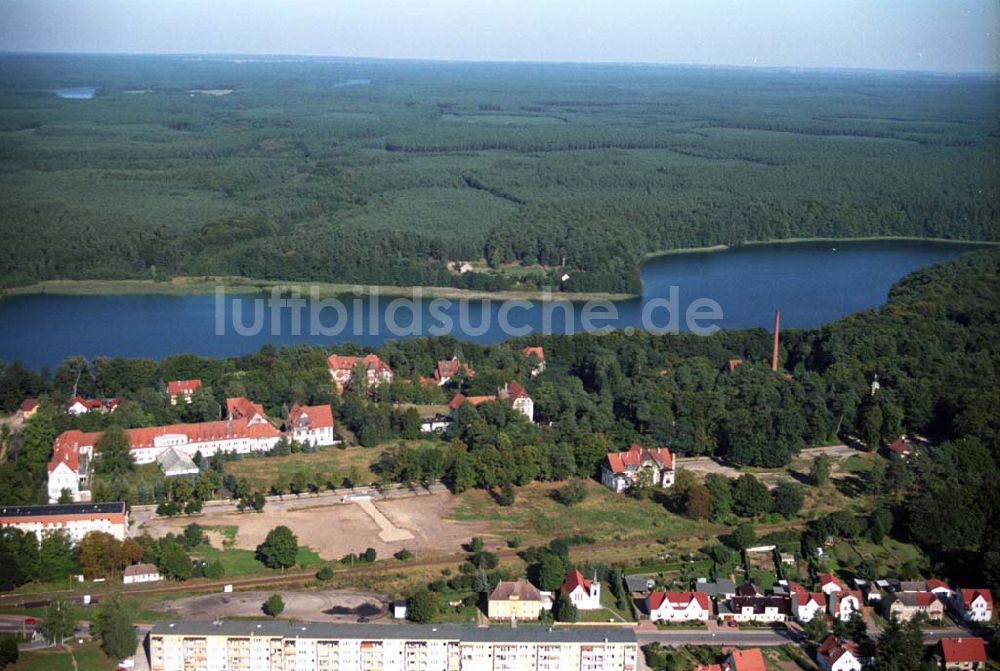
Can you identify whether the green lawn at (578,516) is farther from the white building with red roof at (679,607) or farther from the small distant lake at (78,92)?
the small distant lake at (78,92)

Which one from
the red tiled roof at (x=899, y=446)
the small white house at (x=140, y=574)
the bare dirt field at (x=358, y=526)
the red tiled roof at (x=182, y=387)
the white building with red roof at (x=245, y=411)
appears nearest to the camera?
the small white house at (x=140, y=574)

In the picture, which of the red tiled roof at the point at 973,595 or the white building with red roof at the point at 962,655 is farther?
the red tiled roof at the point at 973,595

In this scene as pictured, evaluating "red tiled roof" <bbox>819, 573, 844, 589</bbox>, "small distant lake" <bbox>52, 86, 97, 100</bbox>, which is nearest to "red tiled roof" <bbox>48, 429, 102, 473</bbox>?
"red tiled roof" <bbox>819, 573, 844, 589</bbox>

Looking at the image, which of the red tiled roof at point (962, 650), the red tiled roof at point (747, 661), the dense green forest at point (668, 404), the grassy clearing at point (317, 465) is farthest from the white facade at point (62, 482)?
the red tiled roof at point (962, 650)

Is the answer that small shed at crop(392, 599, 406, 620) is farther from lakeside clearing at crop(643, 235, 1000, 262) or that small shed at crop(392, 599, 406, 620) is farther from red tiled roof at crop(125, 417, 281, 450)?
lakeside clearing at crop(643, 235, 1000, 262)

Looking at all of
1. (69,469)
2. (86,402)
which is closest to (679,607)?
(69,469)
